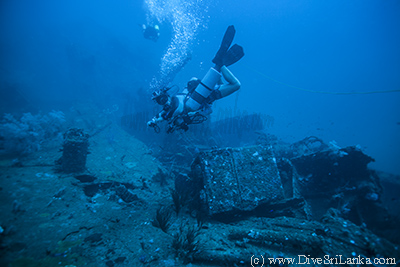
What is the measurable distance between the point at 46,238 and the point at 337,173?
686 centimetres

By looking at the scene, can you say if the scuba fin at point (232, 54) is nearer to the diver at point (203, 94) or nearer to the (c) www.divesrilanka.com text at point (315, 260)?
the diver at point (203, 94)

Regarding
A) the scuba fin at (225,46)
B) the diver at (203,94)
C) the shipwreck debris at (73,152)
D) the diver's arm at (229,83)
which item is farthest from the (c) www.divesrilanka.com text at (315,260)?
the shipwreck debris at (73,152)

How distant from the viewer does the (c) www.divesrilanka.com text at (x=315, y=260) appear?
214 centimetres

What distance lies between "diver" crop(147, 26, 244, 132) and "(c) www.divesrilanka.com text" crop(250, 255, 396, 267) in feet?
10.4

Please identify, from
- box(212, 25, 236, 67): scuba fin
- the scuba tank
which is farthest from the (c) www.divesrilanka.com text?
box(212, 25, 236, 67): scuba fin

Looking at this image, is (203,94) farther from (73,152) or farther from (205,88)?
(73,152)

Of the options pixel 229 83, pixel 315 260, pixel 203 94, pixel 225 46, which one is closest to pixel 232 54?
pixel 225 46

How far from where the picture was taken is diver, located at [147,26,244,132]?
13.8 feet

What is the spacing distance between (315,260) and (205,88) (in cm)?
395

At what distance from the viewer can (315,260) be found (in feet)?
8.11

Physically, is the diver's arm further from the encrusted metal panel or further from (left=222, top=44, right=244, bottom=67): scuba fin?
the encrusted metal panel

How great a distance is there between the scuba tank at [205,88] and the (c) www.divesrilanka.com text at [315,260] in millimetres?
3477

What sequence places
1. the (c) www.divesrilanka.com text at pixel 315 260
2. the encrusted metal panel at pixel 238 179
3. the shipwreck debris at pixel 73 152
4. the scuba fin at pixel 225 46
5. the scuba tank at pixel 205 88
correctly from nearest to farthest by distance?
the (c) www.divesrilanka.com text at pixel 315 260, the encrusted metal panel at pixel 238 179, the scuba tank at pixel 205 88, the scuba fin at pixel 225 46, the shipwreck debris at pixel 73 152

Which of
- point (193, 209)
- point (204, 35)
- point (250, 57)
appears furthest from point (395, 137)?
point (204, 35)
